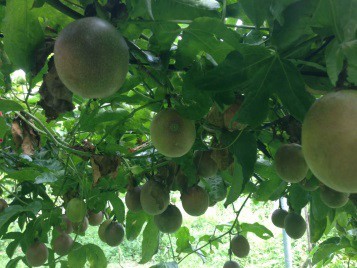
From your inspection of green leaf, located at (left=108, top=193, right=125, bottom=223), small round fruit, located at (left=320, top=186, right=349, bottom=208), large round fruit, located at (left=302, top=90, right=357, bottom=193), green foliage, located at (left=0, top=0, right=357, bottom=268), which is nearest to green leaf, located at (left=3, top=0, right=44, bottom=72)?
green foliage, located at (left=0, top=0, right=357, bottom=268)

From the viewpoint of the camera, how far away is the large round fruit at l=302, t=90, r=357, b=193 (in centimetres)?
67

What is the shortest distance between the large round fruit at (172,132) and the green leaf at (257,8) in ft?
1.17

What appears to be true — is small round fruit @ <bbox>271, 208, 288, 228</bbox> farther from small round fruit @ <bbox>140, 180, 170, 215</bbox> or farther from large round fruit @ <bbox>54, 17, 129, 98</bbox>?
large round fruit @ <bbox>54, 17, 129, 98</bbox>

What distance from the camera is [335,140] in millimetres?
677

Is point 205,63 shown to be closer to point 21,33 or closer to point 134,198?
point 21,33

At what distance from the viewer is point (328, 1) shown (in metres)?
0.69

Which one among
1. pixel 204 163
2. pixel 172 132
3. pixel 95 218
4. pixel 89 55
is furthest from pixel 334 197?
pixel 95 218

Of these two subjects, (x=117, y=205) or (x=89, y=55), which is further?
(x=117, y=205)

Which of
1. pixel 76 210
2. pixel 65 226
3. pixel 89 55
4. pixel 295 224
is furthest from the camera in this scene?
pixel 65 226

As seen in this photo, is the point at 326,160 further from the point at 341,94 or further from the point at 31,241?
the point at 31,241

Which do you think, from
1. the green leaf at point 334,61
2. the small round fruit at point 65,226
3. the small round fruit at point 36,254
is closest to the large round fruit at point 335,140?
the green leaf at point 334,61

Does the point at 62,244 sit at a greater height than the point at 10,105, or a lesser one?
lesser

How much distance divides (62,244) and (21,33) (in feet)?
4.95

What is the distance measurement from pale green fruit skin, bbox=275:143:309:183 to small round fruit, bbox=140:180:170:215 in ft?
1.66
